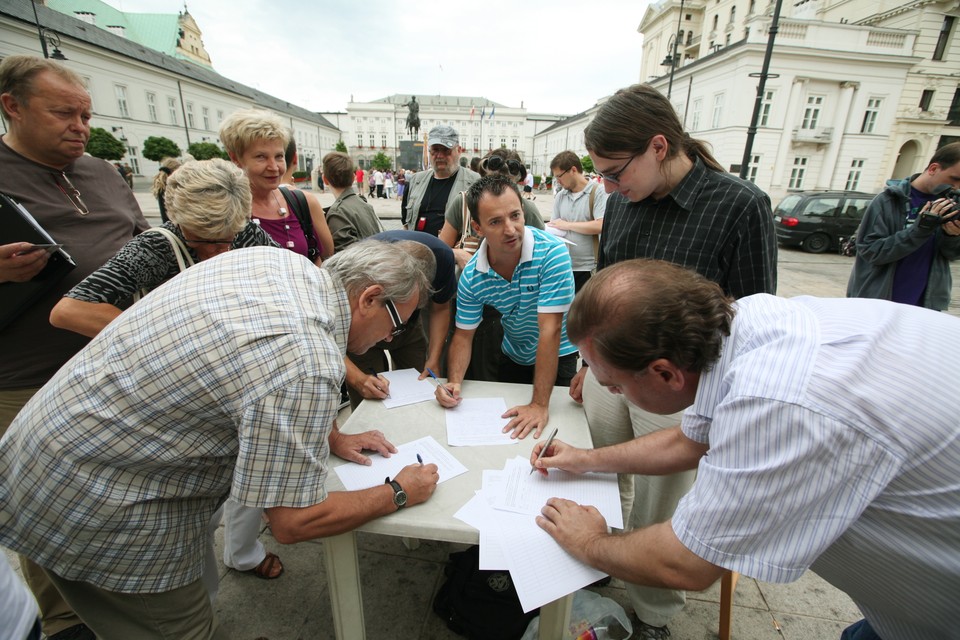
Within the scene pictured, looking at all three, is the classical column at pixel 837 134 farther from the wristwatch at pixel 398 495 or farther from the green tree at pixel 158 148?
the green tree at pixel 158 148

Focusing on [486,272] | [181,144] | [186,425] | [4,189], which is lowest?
[186,425]

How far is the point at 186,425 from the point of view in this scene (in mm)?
1072

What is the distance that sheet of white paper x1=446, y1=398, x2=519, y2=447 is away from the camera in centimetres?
160

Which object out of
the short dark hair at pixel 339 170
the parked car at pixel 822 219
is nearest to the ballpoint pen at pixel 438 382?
the short dark hair at pixel 339 170

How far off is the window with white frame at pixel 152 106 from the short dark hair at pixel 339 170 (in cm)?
4101

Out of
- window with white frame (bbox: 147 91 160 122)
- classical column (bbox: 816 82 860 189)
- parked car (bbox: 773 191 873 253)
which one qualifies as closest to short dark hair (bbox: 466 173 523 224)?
parked car (bbox: 773 191 873 253)

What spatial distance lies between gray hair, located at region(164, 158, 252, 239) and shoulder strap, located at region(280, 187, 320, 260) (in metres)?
1.03

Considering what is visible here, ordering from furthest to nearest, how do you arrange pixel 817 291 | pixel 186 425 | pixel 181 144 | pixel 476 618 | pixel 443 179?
1. pixel 181 144
2. pixel 817 291
3. pixel 443 179
4. pixel 476 618
5. pixel 186 425

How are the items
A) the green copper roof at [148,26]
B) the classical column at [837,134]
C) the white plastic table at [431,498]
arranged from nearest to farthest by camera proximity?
the white plastic table at [431,498]
the classical column at [837,134]
the green copper roof at [148,26]

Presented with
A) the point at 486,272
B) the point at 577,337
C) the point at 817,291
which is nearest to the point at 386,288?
the point at 577,337

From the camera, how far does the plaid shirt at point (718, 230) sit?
1666 mm

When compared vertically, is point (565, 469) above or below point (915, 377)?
below

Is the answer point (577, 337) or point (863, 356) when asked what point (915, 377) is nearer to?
point (863, 356)

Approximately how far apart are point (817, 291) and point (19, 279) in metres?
9.15
